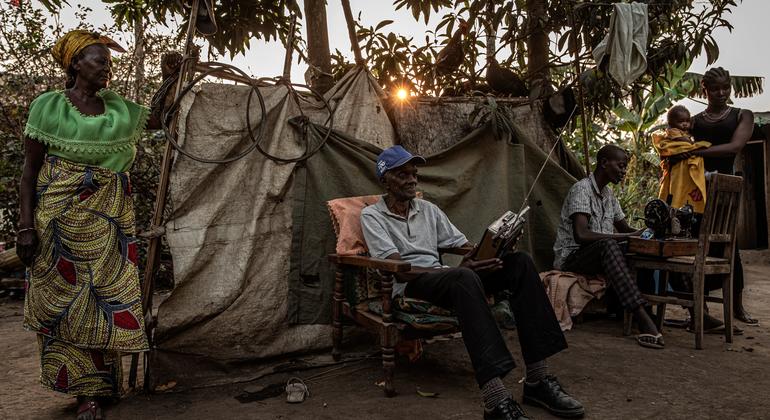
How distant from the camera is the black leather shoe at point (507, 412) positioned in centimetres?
257

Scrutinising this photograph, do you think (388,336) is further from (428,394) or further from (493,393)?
(493,393)

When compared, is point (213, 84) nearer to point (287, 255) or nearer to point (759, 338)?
point (287, 255)

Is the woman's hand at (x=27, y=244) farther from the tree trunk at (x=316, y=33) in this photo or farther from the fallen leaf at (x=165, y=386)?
the tree trunk at (x=316, y=33)

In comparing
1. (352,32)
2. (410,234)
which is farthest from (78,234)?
(352,32)

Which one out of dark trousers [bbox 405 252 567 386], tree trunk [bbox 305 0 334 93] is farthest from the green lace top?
tree trunk [bbox 305 0 334 93]

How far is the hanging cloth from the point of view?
4.34 meters

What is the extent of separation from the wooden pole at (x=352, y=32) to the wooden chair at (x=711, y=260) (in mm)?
2498

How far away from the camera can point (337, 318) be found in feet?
12.0

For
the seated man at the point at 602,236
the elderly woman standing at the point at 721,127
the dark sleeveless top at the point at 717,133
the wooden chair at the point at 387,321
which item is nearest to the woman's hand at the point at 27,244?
the wooden chair at the point at 387,321

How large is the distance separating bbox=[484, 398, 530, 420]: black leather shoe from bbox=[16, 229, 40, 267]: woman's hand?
2315mm

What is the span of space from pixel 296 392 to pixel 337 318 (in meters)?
0.63

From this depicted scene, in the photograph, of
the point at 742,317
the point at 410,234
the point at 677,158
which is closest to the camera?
the point at 410,234

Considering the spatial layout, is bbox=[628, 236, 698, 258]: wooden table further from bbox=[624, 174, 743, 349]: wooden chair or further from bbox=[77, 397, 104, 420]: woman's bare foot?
bbox=[77, 397, 104, 420]: woman's bare foot

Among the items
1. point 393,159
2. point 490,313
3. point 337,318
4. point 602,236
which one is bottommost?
point 337,318
